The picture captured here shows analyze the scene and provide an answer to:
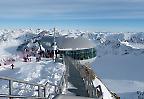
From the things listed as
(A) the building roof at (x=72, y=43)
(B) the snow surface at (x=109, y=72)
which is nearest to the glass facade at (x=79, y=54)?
(A) the building roof at (x=72, y=43)

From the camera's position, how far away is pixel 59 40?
76.1 metres

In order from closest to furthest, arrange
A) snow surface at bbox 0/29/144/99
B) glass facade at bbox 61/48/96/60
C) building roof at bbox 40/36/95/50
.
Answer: snow surface at bbox 0/29/144/99 → glass facade at bbox 61/48/96/60 → building roof at bbox 40/36/95/50

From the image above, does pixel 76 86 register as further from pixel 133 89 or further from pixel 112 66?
pixel 112 66

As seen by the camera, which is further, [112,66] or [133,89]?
[112,66]

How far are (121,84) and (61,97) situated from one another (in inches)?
1759

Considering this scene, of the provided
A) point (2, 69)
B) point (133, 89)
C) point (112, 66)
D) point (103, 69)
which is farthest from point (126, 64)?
point (2, 69)

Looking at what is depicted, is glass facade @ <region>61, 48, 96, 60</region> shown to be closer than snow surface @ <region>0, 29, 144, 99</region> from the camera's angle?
No

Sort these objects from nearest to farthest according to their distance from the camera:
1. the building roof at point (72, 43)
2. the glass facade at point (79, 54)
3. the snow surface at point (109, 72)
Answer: the snow surface at point (109, 72), the glass facade at point (79, 54), the building roof at point (72, 43)

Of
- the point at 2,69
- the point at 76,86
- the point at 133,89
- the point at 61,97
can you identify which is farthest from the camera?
the point at 133,89

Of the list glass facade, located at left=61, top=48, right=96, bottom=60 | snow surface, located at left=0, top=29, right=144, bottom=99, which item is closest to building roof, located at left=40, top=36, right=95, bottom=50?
glass facade, located at left=61, top=48, right=96, bottom=60

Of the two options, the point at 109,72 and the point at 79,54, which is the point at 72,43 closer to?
the point at 79,54

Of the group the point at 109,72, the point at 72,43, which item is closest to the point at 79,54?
the point at 72,43

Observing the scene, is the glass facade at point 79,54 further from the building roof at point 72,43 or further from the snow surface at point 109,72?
the snow surface at point 109,72

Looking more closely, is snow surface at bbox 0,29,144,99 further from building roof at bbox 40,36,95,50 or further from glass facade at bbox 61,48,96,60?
building roof at bbox 40,36,95,50
